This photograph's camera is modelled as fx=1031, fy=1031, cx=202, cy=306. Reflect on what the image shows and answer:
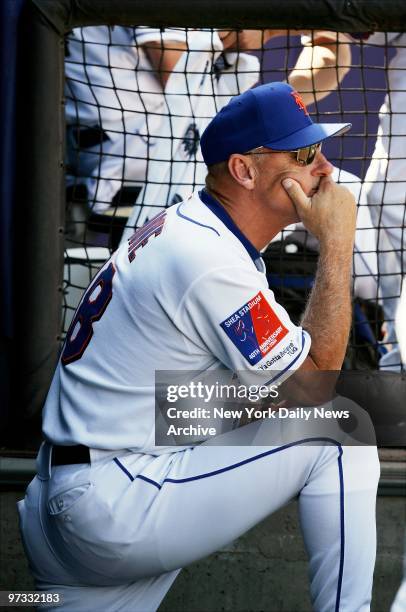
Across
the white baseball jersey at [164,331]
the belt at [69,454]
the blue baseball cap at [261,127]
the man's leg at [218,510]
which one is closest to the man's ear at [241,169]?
the blue baseball cap at [261,127]

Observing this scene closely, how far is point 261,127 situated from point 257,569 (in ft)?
4.13

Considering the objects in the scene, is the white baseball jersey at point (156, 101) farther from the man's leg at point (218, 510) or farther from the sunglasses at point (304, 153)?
the man's leg at point (218, 510)

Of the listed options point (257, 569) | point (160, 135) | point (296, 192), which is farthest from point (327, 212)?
point (160, 135)

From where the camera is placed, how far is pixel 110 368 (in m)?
2.18

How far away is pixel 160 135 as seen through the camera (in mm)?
3602

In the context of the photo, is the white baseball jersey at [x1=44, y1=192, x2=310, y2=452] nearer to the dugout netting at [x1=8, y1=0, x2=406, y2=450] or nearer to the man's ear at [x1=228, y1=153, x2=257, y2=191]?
the man's ear at [x1=228, y1=153, x2=257, y2=191]

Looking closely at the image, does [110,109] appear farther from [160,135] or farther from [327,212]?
[327,212]

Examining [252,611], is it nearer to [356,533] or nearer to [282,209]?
[356,533]

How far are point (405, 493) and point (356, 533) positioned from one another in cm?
77

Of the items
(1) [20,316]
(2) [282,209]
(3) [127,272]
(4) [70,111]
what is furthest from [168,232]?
(4) [70,111]

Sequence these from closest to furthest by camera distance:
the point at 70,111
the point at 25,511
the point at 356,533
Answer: the point at 356,533, the point at 25,511, the point at 70,111

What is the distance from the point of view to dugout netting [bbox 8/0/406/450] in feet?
9.21

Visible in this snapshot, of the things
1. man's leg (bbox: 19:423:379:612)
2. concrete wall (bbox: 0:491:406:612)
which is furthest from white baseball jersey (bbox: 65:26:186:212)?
man's leg (bbox: 19:423:379:612)

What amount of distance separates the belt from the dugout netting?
70 cm
